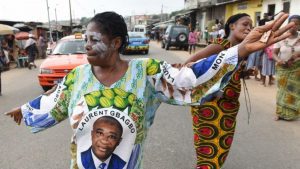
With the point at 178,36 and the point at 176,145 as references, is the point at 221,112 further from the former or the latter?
the point at 178,36

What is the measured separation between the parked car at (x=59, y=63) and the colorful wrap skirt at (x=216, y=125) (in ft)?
18.6

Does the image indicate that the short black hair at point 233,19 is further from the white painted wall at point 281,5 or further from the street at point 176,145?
the white painted wall at point 281,5

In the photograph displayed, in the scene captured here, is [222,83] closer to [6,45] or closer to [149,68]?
[149,68]

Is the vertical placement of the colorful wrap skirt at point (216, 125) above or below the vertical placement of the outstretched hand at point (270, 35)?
below

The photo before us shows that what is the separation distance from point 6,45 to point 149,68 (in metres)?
18.0

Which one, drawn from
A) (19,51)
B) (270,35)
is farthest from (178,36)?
(270,35)

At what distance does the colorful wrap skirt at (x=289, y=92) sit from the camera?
626 cm

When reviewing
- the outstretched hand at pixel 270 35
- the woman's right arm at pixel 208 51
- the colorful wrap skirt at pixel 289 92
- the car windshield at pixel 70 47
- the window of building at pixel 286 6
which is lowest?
the colorful wrap skirt at pixel 289 92

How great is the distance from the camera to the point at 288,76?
248 inches

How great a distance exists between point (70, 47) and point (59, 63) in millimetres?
1093

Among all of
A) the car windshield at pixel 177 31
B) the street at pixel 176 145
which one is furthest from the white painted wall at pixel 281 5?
the street at pixel 176 145

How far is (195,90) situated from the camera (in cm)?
201

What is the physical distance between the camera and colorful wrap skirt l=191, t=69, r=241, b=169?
3231mm

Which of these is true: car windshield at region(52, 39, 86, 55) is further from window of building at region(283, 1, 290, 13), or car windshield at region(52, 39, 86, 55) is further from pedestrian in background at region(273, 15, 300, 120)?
window of building at region(283, 1, 290, 13)
